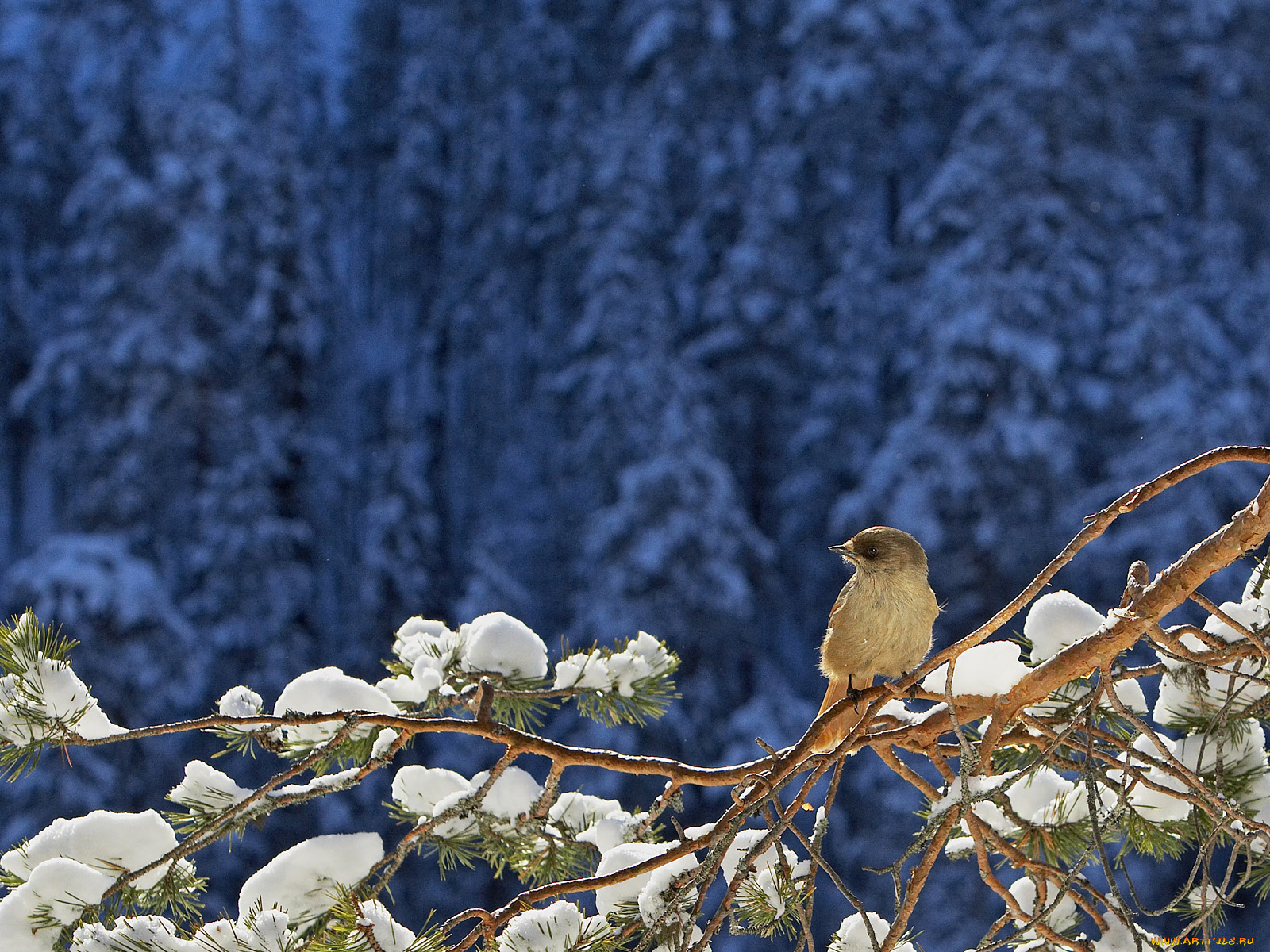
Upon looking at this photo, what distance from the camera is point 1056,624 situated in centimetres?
182

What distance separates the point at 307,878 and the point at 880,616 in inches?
47.3

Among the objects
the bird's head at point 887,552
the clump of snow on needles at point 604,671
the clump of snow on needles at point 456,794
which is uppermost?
the bird's head at point 887,552

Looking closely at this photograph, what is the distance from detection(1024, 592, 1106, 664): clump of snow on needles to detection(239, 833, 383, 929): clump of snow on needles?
1047mm

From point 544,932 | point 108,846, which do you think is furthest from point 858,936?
point 108,846

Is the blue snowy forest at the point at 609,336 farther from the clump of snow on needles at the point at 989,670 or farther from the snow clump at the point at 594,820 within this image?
the clump of snow on needles at the point at 989,670

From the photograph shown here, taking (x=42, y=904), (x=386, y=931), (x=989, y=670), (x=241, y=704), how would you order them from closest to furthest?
(x=386, y=931)
(x=42, y=904)
(x=989, y=670)
(x=241, y=704)

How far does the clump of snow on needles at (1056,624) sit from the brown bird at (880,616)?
50 centimetres

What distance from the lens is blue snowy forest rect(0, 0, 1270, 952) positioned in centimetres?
1075

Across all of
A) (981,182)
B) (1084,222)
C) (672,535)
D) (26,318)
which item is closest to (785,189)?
(981,182)

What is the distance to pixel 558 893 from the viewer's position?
59.0 inches

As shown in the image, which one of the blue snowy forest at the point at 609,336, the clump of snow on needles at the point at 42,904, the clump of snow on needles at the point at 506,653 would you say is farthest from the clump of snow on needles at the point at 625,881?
the blue snowy forest at the point at 609,336

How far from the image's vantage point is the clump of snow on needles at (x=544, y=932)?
1.63 m

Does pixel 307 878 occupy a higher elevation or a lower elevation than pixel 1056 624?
lower

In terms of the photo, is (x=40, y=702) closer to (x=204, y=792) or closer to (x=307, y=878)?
(x=204, y=792)
